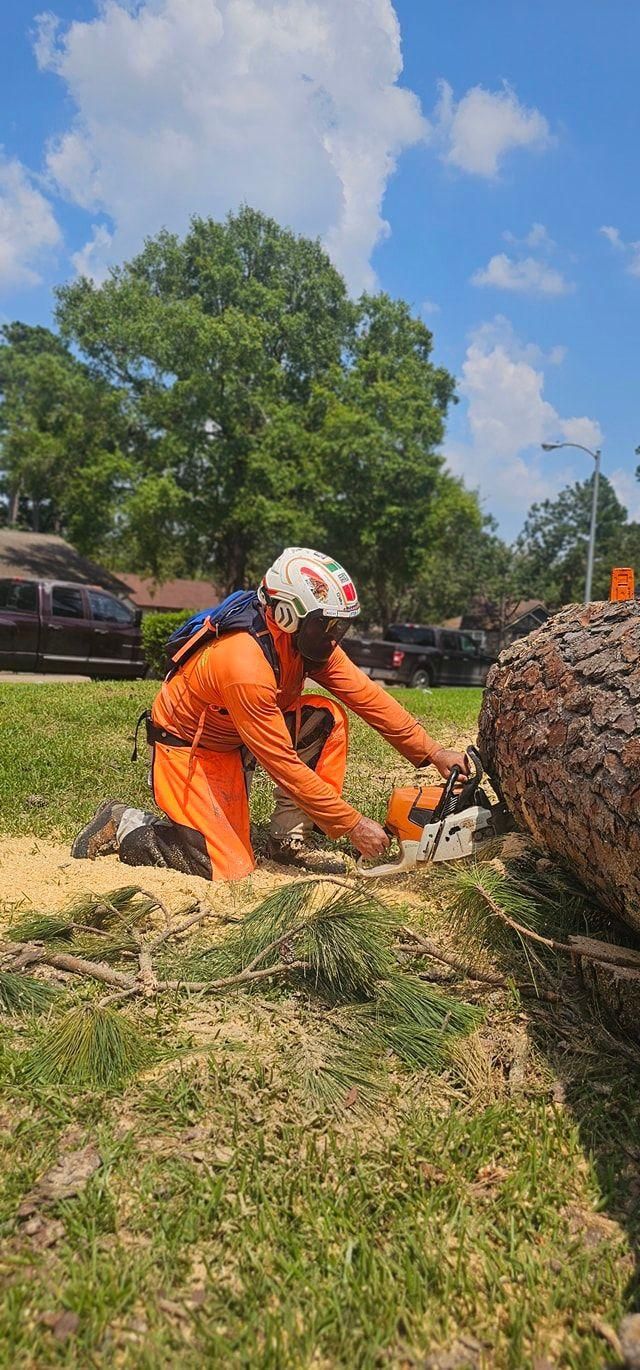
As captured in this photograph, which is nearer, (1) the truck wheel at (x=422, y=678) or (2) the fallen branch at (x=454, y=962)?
(2) the fallen branch at (x=454, y=962)

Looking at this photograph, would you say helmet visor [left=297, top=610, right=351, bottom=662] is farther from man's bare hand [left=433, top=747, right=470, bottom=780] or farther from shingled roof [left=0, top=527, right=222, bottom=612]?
shingled roof [left=0, top=527, right=222, bottom=612]

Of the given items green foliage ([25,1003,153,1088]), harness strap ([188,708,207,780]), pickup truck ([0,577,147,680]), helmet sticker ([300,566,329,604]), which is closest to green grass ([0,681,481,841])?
harness strap ([188,708,207,780])

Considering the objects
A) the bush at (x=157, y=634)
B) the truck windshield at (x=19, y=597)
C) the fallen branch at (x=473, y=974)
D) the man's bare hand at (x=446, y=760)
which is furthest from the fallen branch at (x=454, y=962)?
the truck windshield at (x=19, y=597)

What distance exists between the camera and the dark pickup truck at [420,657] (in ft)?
63.0

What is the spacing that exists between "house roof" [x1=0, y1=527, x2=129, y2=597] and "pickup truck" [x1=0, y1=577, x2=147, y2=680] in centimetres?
1037

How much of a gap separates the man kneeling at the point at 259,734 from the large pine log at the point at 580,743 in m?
0.46

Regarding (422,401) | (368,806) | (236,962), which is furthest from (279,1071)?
(422,401)

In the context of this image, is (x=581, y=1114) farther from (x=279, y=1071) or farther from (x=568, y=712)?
(x=568, y=712)

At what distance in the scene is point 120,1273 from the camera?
161cm

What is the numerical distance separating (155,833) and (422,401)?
26.1 m

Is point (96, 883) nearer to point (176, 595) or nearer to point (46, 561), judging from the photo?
point (46, 561)

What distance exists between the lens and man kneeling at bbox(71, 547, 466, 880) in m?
3.58

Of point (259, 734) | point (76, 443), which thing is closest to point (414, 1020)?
point (259, 734)

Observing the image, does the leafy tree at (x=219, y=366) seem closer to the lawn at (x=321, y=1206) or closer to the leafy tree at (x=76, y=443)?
the leafy tree at (x=76, y=443)
